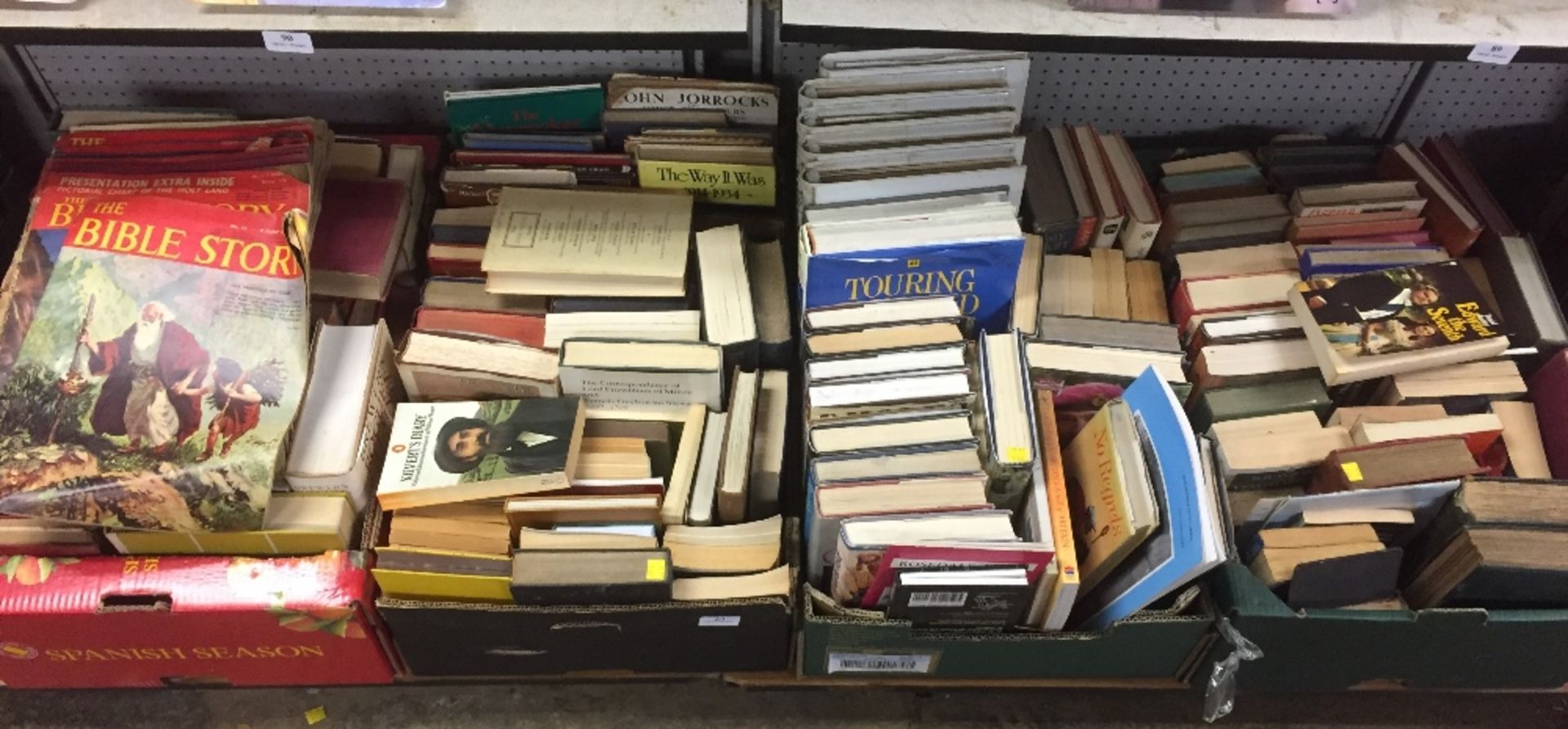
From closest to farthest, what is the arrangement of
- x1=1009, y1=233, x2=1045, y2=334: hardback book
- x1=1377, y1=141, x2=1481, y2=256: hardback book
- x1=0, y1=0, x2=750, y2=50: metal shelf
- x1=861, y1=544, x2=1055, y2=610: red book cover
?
x1=0, y1=0, x2=750, y2=50: metal shelf → x1=861, y1=544, x2=1055, y2=610: red book cover → x1=1009, y1=233, x2=1045, y2=334: hardback book → x1=1377, y1=141, x2=1481, y2=256: hardback book

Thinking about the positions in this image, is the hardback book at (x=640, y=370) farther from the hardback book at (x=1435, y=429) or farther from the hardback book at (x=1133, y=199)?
the hardback book at (x=1435, y=429)

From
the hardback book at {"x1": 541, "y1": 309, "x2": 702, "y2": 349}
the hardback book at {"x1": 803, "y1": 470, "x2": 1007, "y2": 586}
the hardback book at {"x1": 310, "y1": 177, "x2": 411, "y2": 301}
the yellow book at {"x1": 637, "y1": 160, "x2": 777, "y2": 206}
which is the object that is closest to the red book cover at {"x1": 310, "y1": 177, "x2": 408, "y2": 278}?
the hardback book at {"x1": 310, "y1": 177, "x2": 411, "y2": 301}

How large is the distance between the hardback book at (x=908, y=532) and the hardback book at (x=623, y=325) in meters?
0.47

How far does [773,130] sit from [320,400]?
3.05 feet

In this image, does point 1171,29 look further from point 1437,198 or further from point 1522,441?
point 1522,441

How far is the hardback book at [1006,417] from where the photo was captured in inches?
67.2

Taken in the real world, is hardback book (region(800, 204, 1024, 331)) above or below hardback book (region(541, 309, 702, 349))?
above

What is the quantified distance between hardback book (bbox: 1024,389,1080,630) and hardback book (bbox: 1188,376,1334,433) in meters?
0.29

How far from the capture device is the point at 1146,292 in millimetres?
2055

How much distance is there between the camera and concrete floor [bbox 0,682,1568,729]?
2051 millimetres

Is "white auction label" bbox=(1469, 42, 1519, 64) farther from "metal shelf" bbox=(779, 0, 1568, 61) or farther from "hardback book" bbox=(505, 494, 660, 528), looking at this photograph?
"hardback book" bbox=(505, 494, 660, 528)

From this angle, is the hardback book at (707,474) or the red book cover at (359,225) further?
the red book cover at (359,225)

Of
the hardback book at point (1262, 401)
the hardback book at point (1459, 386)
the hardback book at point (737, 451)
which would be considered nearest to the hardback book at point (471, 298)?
the hardback book at point (737, 451)

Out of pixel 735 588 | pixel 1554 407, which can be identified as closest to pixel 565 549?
pixel 735 588
